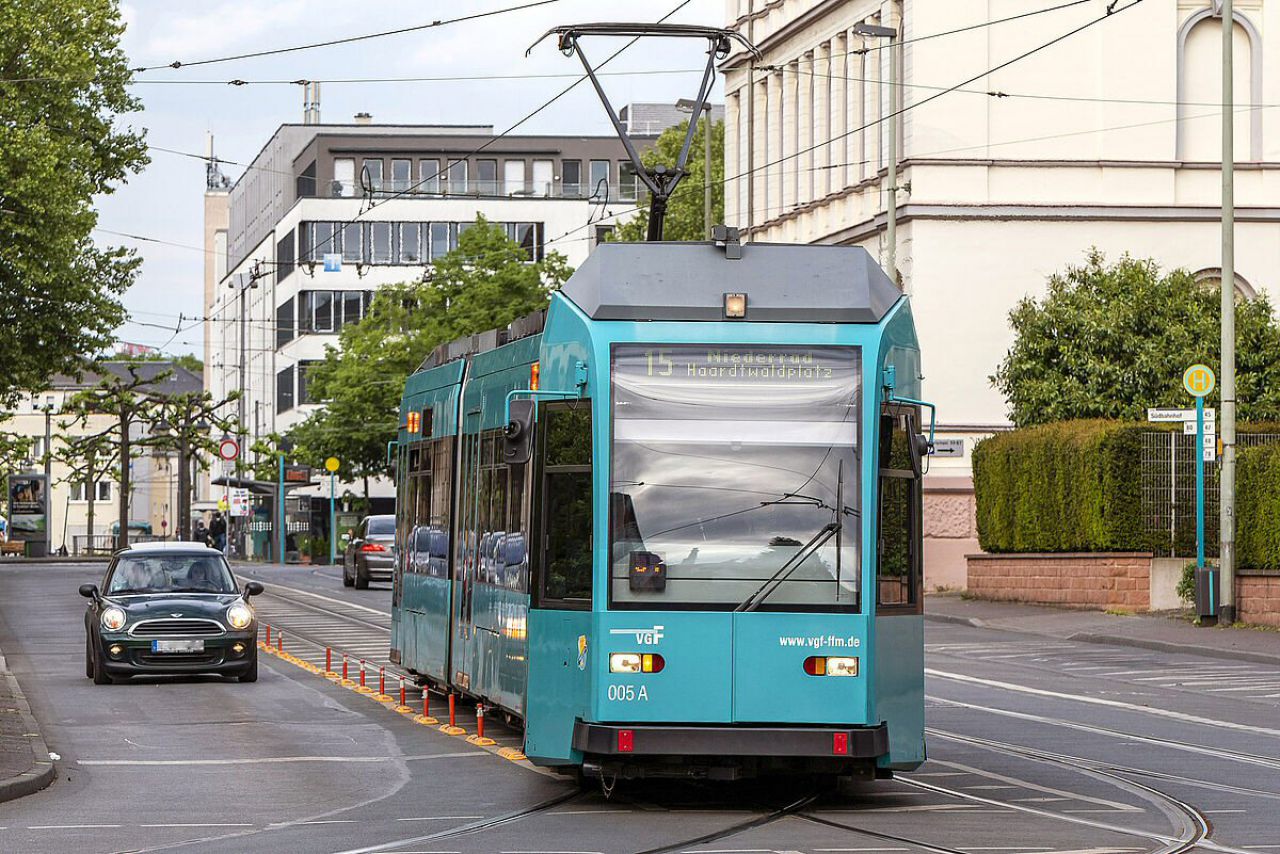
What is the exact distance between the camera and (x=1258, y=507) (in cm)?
3173

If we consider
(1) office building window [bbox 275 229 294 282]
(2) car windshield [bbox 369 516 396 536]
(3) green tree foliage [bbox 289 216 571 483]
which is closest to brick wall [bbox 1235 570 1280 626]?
(2) car windshield [bbox 369 516 396 536]

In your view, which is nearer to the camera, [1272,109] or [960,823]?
[960,823]

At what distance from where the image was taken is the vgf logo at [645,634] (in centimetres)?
1288

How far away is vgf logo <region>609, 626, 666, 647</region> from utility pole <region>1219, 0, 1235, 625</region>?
1910 centimetres

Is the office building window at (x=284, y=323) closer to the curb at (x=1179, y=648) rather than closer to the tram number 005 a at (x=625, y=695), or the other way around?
the curb at (x=1179, y=648)

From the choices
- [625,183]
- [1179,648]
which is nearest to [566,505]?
[1179,648]

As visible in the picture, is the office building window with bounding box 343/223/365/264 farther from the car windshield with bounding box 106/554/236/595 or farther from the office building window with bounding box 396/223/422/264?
the car windshield with bounding box 106/554/236/595

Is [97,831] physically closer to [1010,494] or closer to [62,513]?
[1010,494]

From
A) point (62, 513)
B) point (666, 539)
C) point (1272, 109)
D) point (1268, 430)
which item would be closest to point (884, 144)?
point (1272, 109)

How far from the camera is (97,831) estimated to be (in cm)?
1273

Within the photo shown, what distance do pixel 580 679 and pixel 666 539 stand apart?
3.04 feet

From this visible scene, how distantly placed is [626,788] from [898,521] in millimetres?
2726

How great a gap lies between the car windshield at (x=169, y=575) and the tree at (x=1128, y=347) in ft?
60.2

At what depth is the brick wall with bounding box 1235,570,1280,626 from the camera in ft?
101
